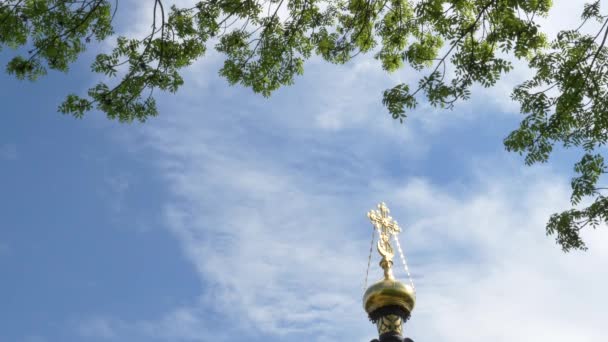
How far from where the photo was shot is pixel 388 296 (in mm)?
15016

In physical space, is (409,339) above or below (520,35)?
above

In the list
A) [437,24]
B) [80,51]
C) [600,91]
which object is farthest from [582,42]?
[80,51]

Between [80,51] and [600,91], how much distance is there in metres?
5.67

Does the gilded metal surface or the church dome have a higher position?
the church dome

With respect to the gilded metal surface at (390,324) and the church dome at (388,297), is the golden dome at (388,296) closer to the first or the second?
the church dome at (388,297)

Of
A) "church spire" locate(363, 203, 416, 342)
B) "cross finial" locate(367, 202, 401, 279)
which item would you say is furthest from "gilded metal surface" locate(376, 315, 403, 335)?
"cross finial" locate(367, 202, 401, 279)

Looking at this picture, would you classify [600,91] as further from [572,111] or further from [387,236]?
[387,236]

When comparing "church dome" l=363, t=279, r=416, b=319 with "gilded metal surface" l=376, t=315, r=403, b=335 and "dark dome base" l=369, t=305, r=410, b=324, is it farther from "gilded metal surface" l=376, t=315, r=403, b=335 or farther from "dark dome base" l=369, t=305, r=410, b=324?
"gilded metal surface" l=376, t=315, r=403, b=335

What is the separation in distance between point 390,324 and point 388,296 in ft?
1.82

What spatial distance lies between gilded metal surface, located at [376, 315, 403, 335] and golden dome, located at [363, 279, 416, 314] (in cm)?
26

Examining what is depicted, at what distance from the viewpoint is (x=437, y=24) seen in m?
7.86

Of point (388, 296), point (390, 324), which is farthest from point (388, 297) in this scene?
point (390, 324)

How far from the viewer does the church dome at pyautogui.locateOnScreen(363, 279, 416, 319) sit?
49.3 ft

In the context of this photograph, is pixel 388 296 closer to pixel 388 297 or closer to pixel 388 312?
pixel 388 297
